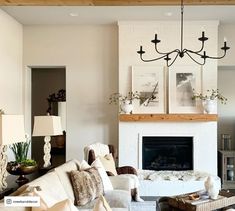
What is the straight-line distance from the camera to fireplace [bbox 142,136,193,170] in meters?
6.61

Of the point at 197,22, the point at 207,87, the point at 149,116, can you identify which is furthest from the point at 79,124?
the point at 197,22

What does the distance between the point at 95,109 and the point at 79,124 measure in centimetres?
43

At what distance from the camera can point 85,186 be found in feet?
12.1

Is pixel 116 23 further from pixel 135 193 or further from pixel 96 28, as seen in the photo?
pixel 135 193

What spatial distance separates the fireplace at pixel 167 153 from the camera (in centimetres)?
661

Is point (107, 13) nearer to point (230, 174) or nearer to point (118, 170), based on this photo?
point (118, 170)

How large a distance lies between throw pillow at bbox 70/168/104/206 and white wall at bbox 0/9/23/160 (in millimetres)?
2623

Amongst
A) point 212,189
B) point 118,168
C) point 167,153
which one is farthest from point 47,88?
point 212,189

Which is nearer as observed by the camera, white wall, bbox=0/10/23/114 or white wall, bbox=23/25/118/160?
white wall, bbox=0/10/23/114

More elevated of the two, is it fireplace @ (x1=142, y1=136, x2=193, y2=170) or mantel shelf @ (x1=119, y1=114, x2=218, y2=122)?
mantel shelf @ (x1=119, y1=114, x2=218, y2=122)

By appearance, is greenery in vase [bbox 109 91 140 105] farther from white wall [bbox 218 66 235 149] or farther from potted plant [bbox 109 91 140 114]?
white wall [bbox 218 66 235 149]

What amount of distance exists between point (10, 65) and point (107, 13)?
1.98 meters

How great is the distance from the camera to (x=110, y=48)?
688 cm

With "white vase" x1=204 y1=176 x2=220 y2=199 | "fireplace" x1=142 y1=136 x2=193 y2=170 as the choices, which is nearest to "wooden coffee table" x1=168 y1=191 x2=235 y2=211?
"white vase" x1=204 y1=176 x2=220 y2=199
